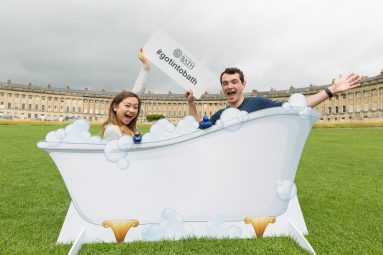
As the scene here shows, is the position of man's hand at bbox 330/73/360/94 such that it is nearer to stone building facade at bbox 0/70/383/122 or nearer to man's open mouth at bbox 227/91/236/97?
man's open mouth at bbox 227/91/236/97

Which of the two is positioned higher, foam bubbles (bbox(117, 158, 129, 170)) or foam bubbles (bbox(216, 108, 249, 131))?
foam bubbles (bbox(216, 108, 249, 131))

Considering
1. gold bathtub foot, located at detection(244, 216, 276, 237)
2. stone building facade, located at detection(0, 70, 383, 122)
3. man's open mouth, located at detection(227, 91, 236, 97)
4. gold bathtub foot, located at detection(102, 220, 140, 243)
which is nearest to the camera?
gold bathtub foot, located at detection(102, 220, 140, 243)

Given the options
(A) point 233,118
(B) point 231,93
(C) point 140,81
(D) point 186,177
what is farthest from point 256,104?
(C) point 140,81

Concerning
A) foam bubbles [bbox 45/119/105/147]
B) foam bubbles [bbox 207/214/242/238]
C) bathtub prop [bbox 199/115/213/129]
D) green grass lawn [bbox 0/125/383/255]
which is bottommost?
green grass lawn [bbox 0/125/383/255]

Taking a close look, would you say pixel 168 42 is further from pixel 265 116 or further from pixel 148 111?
pixel 148 111

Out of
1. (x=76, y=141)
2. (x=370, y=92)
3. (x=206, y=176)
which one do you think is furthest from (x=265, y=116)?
(x=370, y=92)

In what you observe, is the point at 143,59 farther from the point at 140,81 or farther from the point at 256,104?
the point at 256,104

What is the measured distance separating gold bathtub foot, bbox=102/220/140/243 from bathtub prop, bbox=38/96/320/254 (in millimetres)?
12

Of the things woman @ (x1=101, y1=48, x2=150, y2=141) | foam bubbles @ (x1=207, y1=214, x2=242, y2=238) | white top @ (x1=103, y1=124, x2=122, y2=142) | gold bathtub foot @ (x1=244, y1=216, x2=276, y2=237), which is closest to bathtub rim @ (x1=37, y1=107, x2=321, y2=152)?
white top @ (x1=103, y1=124, x2=122, y2=142)

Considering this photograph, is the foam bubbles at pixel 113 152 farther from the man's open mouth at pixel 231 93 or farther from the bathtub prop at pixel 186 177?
the man's open mouth at pixel 231 93

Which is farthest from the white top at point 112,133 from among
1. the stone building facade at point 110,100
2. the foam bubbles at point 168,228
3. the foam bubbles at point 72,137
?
the stone building facade at point 110,100

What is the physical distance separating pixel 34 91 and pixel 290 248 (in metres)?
117

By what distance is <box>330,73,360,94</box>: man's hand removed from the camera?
3.43 m

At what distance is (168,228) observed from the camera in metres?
3.67
